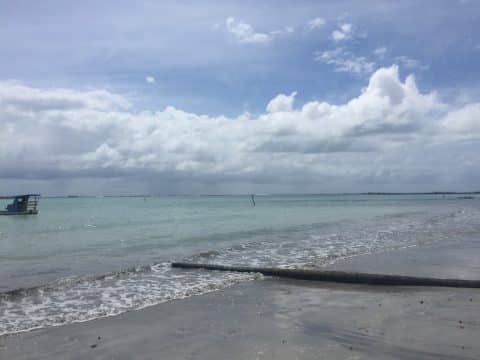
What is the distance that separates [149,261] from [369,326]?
50.0 feet

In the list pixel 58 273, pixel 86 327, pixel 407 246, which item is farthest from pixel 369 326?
pixel 407 246

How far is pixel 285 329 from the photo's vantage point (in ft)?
31.3

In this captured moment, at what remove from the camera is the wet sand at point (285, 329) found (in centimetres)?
813

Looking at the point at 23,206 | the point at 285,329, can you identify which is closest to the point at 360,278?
the point at 285,329

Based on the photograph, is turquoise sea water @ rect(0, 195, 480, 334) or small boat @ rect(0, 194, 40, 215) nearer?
A: turquoise sea water @ rect(0, 195, 480, 334)

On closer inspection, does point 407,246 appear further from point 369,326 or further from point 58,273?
point 58,273

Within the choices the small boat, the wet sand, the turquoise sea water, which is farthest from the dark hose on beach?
the small boat

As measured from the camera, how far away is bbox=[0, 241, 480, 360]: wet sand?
813 cm

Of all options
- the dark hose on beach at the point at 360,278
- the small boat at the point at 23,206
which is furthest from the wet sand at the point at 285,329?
the small boat at the point at 23,206

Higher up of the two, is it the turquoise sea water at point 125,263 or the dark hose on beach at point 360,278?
the dark hose on beach at point 360,278

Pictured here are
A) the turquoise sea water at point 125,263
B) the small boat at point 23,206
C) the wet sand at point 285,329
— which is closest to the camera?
the wet sand at point 285,329

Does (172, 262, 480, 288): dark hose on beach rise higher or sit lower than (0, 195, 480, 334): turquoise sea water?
higher

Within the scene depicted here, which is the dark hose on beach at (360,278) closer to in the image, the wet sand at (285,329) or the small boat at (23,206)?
the wet sand at (285,329)

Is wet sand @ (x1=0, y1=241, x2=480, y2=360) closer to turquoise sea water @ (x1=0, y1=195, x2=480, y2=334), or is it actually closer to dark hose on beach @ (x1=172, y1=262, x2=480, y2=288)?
dark hose on beach @ (x1=172, y1=262, x2=480, y2=288)
